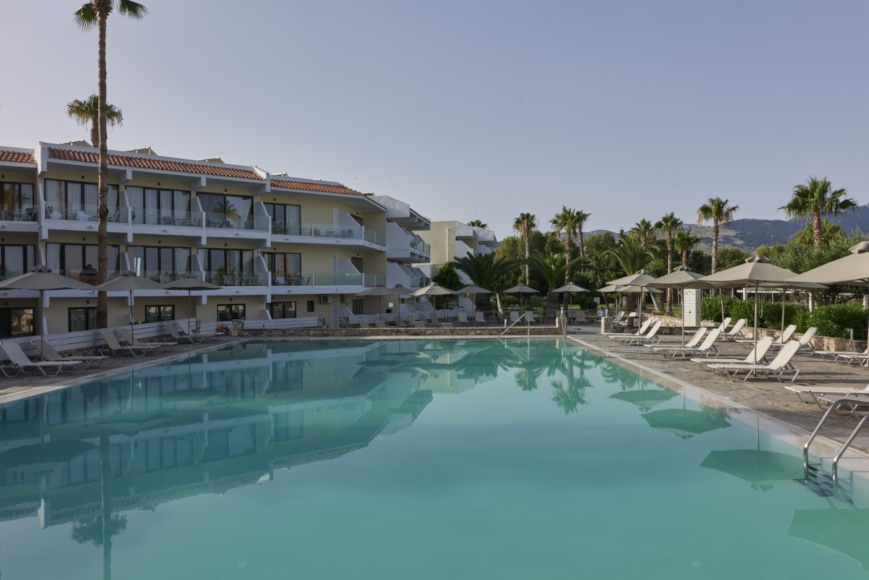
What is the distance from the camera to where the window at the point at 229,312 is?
107 ft

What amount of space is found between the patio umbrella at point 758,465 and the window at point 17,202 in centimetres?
2857

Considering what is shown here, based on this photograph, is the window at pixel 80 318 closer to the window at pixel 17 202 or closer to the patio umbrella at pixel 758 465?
the window at pixel 17 202

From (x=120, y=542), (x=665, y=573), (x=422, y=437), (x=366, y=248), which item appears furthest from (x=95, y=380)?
(x=366, y=248)

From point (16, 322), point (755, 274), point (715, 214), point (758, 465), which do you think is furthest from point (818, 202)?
point (16, 322)

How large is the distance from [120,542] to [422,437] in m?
5.07

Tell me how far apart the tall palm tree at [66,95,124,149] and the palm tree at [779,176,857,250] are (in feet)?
130

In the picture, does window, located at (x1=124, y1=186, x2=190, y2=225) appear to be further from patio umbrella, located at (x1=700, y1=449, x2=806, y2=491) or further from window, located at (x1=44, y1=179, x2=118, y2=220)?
patio umbrella, located at (x1=700, y1=449, x2=806, y2=491)

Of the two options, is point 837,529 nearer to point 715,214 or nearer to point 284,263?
point 284,263

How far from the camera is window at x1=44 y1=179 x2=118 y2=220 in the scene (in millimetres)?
27141

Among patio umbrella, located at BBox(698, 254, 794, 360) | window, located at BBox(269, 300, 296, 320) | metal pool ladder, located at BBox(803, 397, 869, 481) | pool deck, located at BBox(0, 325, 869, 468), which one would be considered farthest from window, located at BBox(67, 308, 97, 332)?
metal pool ladder, located at BBox(803, 397, 869, 481)

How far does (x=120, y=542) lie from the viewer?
6051 millimetres

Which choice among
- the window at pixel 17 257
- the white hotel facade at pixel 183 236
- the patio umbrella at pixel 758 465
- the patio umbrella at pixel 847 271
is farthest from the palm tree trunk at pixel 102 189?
the patio umbrella at pixel 847 271

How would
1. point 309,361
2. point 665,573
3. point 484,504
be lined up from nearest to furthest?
point 665,573 < point 484,504 < point 309,361

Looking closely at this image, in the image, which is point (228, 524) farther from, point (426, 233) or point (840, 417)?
point (426, 233)
